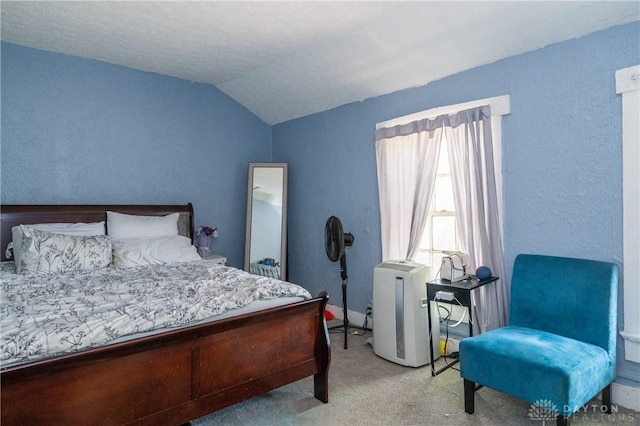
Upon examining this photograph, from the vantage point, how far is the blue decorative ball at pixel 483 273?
2.76 meters

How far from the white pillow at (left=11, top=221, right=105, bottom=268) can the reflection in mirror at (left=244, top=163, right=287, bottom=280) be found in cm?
164

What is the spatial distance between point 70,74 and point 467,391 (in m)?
4.24

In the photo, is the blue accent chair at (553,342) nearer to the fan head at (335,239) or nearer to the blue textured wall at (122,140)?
the fan head at (335,239)

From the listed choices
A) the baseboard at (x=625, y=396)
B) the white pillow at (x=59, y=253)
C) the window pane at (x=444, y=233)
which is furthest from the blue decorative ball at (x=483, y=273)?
the white pillow at (x=59, y=253)

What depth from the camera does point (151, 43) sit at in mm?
3377

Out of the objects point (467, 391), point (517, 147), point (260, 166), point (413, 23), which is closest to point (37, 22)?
point (260, 166)

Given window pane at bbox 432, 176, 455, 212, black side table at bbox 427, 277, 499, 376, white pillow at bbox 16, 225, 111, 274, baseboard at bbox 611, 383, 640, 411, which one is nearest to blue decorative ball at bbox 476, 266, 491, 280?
black side table at bbox 427, 277, 499, 376

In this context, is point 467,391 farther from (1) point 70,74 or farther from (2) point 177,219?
(1) point 70,74

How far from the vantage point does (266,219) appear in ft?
15.4

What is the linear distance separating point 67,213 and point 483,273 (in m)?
3.59

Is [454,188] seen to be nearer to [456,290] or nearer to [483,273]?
[483,273]

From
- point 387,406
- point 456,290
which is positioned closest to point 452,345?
point 456,290

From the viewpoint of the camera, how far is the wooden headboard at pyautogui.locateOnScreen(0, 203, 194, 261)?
10.7ft

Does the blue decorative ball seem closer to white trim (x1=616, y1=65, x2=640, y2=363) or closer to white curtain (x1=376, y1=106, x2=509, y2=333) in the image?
white curtain (x1=376, y1=106, x2=509, y2=333)
